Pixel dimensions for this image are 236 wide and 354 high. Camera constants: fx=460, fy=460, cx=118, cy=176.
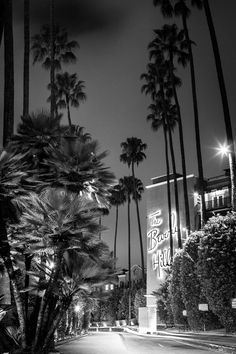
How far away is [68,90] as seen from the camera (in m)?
43.4

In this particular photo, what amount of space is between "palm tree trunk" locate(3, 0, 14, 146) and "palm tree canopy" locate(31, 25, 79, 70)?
1590 centimetres

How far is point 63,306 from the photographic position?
11.6 metres

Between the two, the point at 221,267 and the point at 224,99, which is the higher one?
the point at 224,99

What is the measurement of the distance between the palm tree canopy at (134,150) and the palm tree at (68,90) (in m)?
26.0

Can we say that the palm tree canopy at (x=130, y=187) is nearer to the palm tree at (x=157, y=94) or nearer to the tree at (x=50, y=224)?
the palm tree at (x=157, y=94)

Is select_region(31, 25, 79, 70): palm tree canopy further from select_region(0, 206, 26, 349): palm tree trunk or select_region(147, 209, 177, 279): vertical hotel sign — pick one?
select_region(147, 209, 177, 279): vertical hotel sign

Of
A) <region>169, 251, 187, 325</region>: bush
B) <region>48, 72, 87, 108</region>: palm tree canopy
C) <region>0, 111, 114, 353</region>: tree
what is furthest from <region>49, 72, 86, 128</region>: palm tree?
<region>0, 111, 114, 353</region>: tree

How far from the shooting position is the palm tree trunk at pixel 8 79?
14.7m

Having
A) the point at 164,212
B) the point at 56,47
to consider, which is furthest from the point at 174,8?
the point at 164,212

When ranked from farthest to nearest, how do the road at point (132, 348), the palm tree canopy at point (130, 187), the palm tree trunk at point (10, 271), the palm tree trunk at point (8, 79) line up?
the palm tree canopy at point (130, 187)
the road at point (132, 348)
the palm tree trunk at point (8, 79)
the palm tree trunk at point (10, 271)

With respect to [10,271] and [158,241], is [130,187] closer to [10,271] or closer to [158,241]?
[158,241]

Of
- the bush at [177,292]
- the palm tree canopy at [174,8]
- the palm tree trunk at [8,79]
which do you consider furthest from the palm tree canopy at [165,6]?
the palm tree trunk at [8,79]

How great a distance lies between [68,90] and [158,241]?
107 feet

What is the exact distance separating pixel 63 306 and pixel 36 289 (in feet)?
2.76
